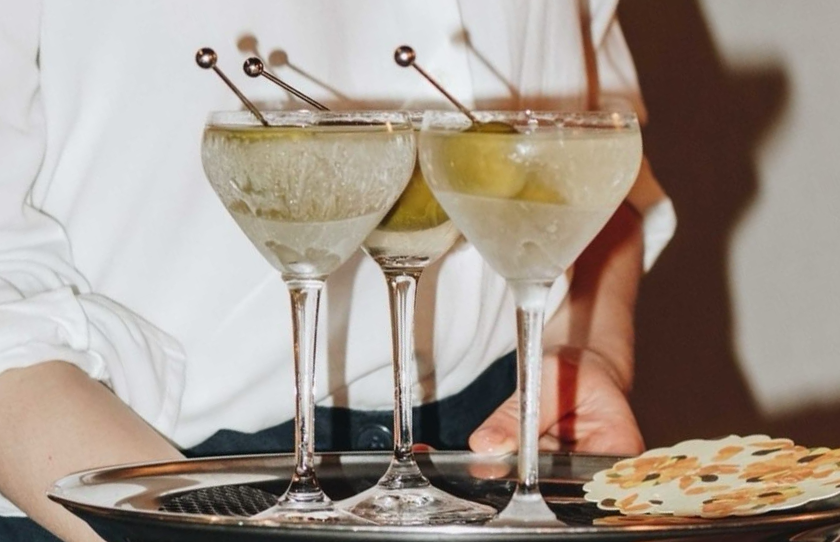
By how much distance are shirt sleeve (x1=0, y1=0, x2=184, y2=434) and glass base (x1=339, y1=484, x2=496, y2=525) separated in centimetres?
25

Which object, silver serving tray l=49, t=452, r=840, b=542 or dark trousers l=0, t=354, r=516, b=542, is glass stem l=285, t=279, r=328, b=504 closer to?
silver serving tray l=49, t=452, r=840, b=542

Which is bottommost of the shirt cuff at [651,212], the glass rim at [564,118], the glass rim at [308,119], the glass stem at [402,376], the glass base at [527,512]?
the glass base at [527,512]

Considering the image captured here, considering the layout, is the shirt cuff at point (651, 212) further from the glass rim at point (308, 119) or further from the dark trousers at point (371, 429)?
the glass rim at point (308, 119)

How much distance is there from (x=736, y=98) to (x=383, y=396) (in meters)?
1.12

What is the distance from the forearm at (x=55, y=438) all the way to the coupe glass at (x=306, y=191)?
0.55 feet

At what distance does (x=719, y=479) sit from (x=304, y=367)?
0.78 feet

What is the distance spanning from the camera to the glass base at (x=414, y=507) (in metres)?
0.75

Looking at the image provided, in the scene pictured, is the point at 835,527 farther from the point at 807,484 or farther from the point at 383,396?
the point at 383,396

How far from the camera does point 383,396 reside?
43.3 inches

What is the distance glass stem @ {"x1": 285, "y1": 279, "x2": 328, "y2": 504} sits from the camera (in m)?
0.76

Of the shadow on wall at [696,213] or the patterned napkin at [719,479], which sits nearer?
the patterned napkin at [719,479]

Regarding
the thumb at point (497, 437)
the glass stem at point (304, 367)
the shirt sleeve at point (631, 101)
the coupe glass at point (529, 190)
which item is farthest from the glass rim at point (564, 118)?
the shirt sleeve at point (631, 101)

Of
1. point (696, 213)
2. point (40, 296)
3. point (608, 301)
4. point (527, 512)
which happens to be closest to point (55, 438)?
point (40, 296)

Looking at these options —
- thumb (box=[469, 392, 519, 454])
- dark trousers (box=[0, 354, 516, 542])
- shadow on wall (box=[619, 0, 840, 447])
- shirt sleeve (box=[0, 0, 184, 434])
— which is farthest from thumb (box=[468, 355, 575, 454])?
shadow on wall (box=[619, 0, 840, 447])
